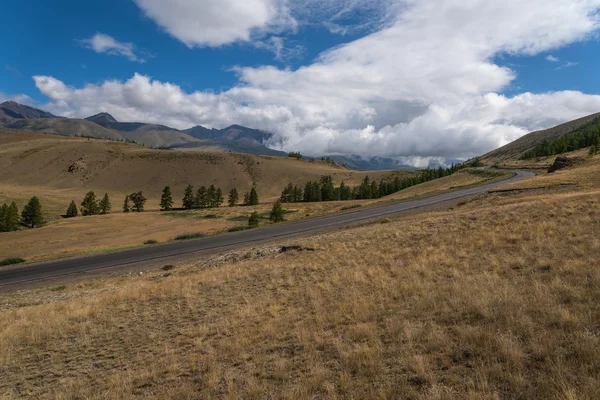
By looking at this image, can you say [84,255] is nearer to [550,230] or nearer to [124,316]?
[124,316]

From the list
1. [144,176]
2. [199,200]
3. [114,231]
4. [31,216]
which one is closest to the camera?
[114,231]

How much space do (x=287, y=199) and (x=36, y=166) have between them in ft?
569

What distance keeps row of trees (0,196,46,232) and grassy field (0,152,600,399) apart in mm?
69107

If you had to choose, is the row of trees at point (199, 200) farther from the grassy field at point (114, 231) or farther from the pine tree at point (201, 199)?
the grassy field at point (114, 231)

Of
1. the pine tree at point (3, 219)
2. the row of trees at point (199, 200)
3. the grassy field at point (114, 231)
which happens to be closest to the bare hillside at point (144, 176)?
the row of trees at point (199, 200)

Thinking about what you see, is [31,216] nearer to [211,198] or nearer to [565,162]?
[211,198]

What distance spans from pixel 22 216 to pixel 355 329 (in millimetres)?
95755

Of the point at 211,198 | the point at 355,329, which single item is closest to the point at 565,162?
the point at 355,329

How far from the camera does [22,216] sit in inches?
3012

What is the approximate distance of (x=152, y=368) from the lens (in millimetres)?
7758

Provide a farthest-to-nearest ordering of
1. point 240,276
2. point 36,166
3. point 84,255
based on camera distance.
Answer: point 36,166
point 84,255
point 240,276

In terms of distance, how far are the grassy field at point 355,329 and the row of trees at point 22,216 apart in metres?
69.1

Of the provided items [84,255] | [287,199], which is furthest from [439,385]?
[287,199]

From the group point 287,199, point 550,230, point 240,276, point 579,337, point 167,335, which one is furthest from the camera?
point 287,199
